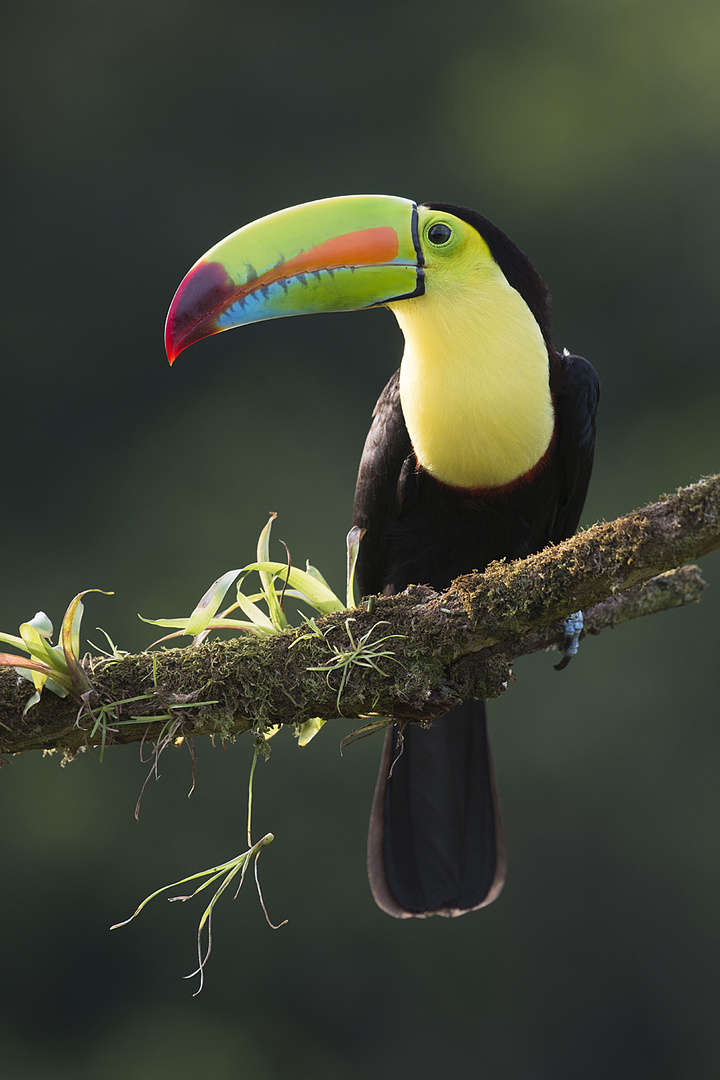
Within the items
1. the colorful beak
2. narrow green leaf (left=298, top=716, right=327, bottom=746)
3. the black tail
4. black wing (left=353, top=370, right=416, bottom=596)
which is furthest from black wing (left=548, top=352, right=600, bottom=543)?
narrow green leaf (left=298, top=716, right=327, bottom=746)

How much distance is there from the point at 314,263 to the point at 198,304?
0.21 meters

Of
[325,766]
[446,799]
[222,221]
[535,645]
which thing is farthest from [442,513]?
[222,221]

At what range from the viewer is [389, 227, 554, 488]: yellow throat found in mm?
1716

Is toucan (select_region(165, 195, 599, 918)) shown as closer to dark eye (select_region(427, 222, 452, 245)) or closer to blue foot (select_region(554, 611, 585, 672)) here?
dark eye (select_region(427, 222, 452, 245))

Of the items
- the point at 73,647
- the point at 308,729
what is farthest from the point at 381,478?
the point at 73,647

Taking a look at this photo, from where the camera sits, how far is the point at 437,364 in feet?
5.69

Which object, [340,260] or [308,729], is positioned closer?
[308,729]

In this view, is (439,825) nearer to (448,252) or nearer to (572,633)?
(572,633)

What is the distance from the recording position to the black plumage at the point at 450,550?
1936 mm

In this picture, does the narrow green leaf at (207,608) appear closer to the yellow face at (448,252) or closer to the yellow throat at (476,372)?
the yellow throat at (476,372)

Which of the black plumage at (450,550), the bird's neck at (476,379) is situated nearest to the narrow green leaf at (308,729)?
the black plumage at (450,550)

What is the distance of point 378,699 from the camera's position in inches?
51.2

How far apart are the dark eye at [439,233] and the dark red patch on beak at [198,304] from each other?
0.34 meters

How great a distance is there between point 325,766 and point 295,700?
4.18 metres
